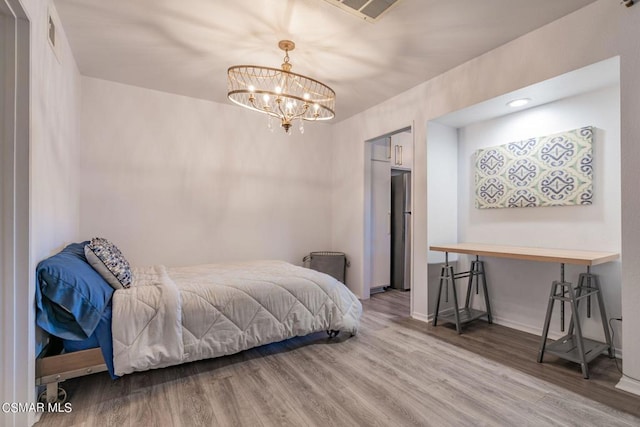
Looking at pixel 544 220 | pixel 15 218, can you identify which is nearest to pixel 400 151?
pixel 544 220

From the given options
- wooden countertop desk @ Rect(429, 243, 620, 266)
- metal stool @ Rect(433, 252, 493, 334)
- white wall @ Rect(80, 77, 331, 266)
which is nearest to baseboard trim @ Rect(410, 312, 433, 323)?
metal stool @ Rect(433, 252, 493, 334)

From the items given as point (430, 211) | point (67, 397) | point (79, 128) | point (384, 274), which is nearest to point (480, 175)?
point (430, 211)

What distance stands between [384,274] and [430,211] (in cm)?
→ 164

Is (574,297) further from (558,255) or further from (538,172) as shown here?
(538,172)

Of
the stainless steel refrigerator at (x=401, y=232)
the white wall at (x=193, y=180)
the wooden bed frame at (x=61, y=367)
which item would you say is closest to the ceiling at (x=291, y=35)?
the white wall at (x=193, y=180)

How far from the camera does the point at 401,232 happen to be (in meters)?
4.79

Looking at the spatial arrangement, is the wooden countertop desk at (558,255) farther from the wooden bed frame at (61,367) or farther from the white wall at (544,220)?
the wooden bed frame at (61,367)

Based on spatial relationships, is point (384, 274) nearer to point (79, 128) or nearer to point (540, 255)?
point (540, 255)

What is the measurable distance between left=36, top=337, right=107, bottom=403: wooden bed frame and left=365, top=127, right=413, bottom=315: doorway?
307cm

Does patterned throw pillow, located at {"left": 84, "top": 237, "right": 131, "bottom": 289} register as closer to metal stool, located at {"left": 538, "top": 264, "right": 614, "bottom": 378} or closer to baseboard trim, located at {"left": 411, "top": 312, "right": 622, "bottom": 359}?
baseboard trim, located at {"left": 411, "top": 312, "right": 622, "bottom": 359}

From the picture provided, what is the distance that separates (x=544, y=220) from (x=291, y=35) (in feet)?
9.04

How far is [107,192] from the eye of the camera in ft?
10.8

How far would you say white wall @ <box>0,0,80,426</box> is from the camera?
61.7 inches

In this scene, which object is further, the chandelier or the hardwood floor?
the chandelier
